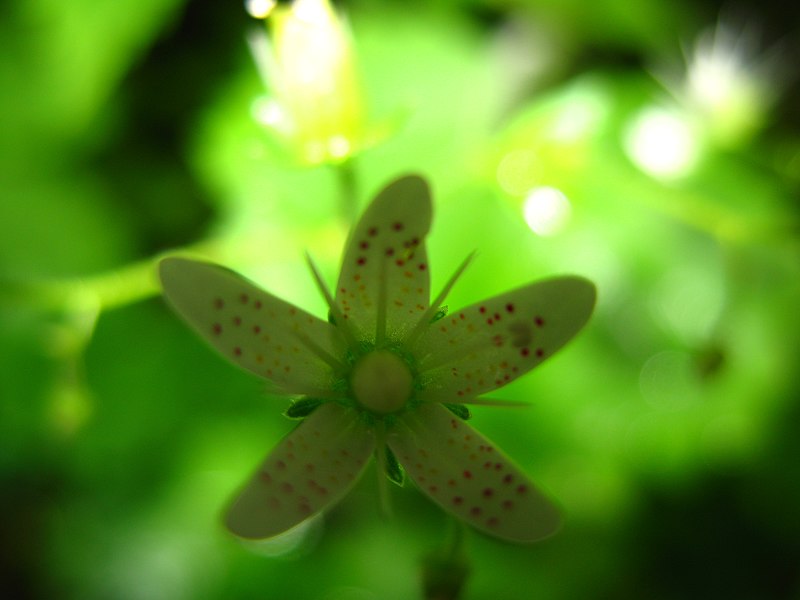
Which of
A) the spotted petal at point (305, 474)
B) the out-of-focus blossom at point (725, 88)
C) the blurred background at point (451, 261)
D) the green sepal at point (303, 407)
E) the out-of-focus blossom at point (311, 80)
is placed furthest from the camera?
the out-of-focus blossom at point (725, 88)

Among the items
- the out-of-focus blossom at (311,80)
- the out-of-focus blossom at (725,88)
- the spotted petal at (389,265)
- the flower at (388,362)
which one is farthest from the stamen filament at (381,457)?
the out-of-focus blossom at (725,88)

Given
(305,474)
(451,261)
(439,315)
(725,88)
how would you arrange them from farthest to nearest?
(725,88), (451,261), (439,315), (305,474)

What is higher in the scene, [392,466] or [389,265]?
[389,265]

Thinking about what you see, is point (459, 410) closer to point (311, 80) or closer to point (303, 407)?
point (303, 407)

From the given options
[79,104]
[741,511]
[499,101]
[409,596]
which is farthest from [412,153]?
[741,511]

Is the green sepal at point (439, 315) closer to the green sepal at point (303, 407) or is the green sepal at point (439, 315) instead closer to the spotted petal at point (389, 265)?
the spotted petal at point (389, 265)

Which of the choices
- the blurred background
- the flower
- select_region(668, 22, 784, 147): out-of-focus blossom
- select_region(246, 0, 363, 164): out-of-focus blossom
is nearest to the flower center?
the flower

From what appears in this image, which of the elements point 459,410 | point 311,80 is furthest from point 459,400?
point 311,80
